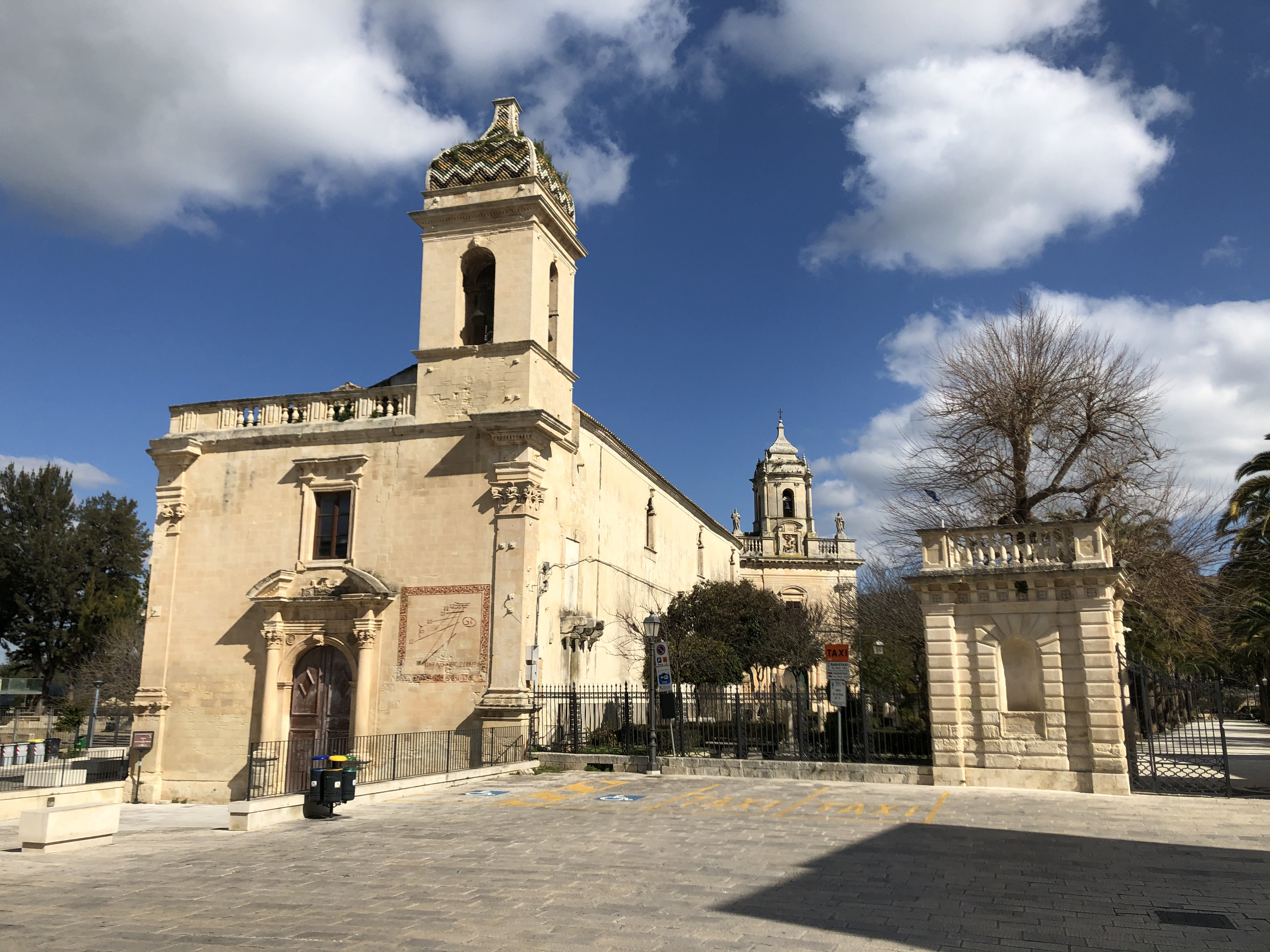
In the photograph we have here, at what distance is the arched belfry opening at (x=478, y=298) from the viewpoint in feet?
84.4

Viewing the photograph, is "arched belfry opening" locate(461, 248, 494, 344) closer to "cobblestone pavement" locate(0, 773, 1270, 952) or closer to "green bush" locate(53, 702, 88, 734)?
"cobblestone pavement" locate(0, 773, 1270, 952)

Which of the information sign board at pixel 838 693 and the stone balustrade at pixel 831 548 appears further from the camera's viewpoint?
the stone balustrade at pixel 831 548

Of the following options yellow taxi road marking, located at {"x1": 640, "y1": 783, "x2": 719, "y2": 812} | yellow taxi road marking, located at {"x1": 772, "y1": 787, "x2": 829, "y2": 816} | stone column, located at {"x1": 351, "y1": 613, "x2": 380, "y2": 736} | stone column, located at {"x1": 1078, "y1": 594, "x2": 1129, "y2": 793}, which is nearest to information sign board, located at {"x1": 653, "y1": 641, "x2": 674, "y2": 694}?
yellow taxi road marking, located at {"x1": 640, "y1": 783, "x2": 719, "y2": 812}

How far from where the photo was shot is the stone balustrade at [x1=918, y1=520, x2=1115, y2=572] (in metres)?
16.8

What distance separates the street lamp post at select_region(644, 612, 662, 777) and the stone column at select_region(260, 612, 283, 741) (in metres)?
9.42

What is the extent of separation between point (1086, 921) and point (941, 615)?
10412mm

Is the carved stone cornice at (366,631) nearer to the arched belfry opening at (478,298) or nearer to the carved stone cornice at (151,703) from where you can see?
the carved stone cornice at (151,703)

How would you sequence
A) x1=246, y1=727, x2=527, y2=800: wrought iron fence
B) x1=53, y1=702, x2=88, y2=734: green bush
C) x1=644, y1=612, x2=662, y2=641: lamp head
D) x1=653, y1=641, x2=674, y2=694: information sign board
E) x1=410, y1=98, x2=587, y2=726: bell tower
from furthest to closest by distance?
x1=53, y1=702, x2=88, y2=734: green bush < x1=410, y1=98, x2=587, y2=726: bell tower < x1=246, y1=727, x2=527, y2=800: wrought iron fence < x1=644, y1=612, x2=662, y2=641: lamp head < x1=653, y1=641, x2=674, y2=694: information sign board

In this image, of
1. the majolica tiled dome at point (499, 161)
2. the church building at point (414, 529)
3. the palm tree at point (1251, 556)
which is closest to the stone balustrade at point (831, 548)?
Result: the palm tree at point (1251, 556)

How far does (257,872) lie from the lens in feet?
31.8

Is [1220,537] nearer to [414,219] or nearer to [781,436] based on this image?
[414,219]

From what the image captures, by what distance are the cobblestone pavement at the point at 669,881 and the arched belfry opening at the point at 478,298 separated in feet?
47.4

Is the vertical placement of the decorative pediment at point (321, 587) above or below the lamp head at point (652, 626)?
above

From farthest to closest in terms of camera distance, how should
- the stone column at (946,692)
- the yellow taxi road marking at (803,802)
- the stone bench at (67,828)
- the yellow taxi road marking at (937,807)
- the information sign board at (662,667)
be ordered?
1. the information sign board at (662,667)
2. the stone column at (946,692)
3. the yellow taxi road marking at (803,802)
4. the yellow taxi road marking at (937,807)
5. the stone bench at (67,828)
